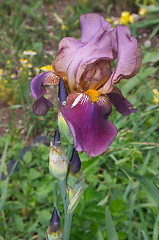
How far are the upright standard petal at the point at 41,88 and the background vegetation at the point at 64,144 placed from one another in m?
0.51

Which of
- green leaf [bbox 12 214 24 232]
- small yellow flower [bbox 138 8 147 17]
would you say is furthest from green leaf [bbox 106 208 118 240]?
small yellow flower [bbox 138 8 147 17]

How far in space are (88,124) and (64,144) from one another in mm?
1211

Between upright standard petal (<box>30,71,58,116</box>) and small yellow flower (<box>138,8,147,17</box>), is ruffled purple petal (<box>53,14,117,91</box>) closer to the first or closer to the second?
upright standard petal (<box>30,71,58,116</box>)

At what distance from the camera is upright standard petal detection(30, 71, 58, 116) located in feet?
3.08

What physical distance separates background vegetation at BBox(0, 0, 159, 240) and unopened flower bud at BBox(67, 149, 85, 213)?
21 cm

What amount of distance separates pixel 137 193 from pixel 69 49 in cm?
137

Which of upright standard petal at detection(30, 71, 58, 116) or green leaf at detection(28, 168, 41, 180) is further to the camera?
green leaf at detection(28, 168, 41, 180)

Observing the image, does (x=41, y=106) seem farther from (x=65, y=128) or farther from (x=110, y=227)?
(x=110, y=227)

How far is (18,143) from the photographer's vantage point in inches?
92.0

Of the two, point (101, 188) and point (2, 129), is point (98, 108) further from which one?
point (2, 129)

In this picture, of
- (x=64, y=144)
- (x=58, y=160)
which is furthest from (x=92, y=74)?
(x=64, y=144)

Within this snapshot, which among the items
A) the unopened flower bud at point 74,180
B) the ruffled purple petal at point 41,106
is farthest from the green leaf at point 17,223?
the ruffled purple petal at point 41,106

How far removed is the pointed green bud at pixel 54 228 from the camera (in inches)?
40.2

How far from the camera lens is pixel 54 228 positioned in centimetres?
103
